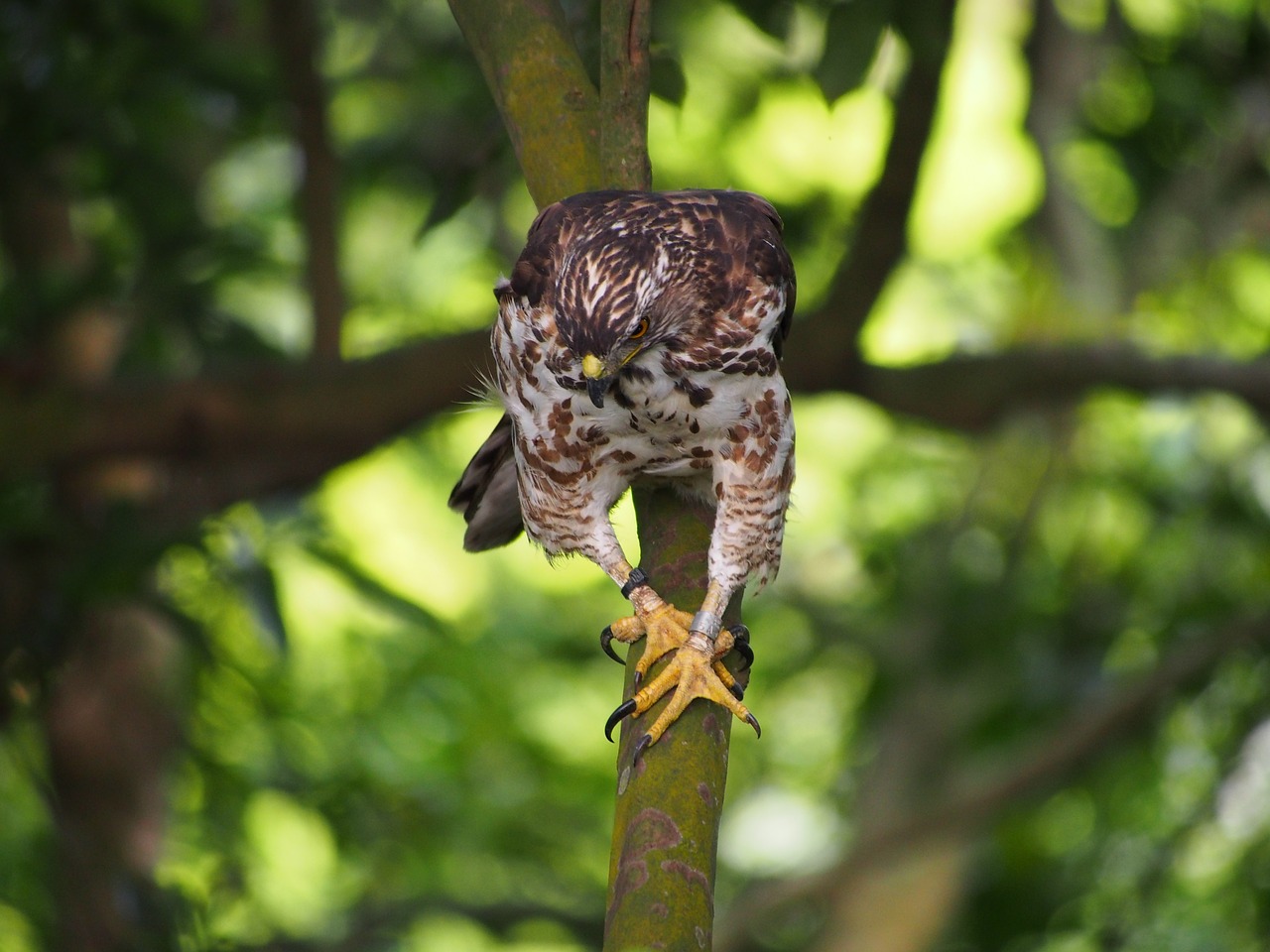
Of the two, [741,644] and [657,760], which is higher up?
[741,644]

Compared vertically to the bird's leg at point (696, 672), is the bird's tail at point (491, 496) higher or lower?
higher

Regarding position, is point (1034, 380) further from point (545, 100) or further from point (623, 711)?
point (623, 711)

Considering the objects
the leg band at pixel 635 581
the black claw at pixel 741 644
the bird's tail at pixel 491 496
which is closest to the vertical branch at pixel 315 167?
the bird's tail at pixel 491 496

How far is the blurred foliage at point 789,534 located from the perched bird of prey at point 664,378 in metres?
1.10

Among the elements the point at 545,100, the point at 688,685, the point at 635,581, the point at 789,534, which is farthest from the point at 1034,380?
the point at 688,685

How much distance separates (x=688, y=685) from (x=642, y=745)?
22cm

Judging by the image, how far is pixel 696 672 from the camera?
2.61m

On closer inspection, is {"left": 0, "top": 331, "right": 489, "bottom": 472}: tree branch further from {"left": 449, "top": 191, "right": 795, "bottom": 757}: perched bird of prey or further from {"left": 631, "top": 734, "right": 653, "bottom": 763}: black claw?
{"left": 631, "top": 734, "right": 653, "bottom": 763}: black claw

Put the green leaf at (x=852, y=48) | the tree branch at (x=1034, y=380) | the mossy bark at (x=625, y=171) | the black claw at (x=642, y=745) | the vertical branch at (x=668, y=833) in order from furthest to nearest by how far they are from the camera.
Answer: the tree branch at (x=1034, y=380) < the green leaf at (x=852, y=48) < the black claw at (x=642, y=745) < the mossy bark at (x=625, y=171) < the vertical branch at (x=668, y=833)

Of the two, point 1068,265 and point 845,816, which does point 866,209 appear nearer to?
point 1068,265

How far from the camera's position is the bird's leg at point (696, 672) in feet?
8.26

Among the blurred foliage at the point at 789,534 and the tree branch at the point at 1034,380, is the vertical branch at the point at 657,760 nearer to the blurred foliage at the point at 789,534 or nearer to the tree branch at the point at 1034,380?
the blurred foliage at the point at 789,534

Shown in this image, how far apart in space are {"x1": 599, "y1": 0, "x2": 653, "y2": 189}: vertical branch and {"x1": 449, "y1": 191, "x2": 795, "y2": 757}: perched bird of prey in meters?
0.09

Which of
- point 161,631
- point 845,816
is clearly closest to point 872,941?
point 845,816
